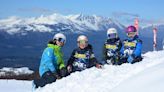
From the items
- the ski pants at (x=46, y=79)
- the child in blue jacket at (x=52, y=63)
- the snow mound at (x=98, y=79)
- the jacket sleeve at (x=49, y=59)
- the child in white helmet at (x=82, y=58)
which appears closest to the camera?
the snow mound at (x=98, y=79)

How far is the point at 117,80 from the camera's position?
8.09 meters

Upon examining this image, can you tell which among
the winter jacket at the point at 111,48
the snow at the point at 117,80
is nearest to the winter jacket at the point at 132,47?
the winter jacket at the point at 111,48

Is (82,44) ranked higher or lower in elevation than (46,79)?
higher

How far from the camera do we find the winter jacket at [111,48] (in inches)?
473

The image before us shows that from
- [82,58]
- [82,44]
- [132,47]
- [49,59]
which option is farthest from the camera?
[132,47]

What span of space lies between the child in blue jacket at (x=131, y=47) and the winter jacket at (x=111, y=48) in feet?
0.97

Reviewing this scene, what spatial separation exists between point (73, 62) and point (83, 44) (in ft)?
1.90

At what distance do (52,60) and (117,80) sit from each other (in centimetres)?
266

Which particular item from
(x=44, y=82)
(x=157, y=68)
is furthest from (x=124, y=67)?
(x=157, y=68)

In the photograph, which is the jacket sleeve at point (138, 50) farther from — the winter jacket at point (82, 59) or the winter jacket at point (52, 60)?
the winter jacket at point (52, 60)

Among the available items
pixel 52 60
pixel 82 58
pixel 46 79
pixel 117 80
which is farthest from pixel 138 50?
pixel 117 80

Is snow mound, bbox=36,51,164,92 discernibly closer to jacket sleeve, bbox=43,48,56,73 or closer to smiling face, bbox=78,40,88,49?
jacket sleeve, bbox=43,48,56,73

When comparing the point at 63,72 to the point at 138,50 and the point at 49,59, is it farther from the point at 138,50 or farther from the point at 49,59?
the point at 138,50

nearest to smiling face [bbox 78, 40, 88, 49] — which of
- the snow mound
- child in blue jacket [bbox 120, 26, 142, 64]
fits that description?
child in blue jacket [bbox 120, 26, 142, 64]
